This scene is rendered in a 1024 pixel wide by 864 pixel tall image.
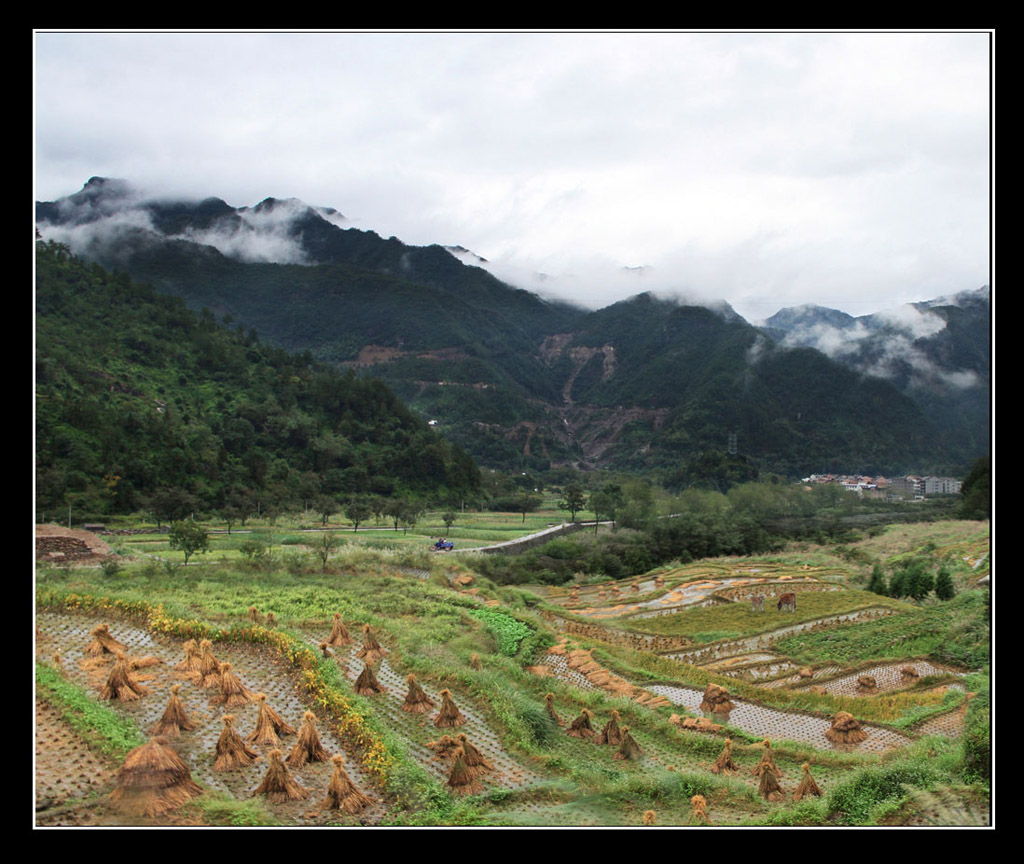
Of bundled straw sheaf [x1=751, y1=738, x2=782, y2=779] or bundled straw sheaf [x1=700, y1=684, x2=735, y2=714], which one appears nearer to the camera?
bundled straw sheaf [x1=751, y1=738, x2=782, y2=779]

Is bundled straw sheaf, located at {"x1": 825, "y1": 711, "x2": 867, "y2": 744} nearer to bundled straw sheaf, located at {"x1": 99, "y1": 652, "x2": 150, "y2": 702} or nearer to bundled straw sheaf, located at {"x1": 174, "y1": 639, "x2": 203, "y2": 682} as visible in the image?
bundled straw sheaf, located at {"x1": 174, "y1": 639, "x2": 203, "y2": 682}

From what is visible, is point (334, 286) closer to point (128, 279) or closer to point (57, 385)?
point (128, 279)

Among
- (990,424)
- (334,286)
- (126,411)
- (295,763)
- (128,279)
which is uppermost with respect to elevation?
(334,286)

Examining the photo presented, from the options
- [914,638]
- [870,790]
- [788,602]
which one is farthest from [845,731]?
[788,602]

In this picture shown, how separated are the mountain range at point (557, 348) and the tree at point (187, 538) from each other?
7011mm

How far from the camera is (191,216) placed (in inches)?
950

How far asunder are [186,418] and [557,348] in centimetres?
2071

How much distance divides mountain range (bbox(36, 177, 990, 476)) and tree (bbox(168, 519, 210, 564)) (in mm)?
7011

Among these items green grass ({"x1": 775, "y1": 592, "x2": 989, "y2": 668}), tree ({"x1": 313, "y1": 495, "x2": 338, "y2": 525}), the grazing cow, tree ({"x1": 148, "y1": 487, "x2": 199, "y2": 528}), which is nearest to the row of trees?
green grass ({"x1": 775, "y1": 592, "x2": 989, "y2": 668})

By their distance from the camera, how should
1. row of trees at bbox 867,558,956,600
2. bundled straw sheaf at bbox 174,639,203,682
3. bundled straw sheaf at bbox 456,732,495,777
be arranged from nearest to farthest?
bundled straw sheaf at bbox 456,732,495,777 → bundled straw sheaf at bbox 174,639,203,682 → row of trees at bbox 867,558,956,600

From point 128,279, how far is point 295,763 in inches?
763

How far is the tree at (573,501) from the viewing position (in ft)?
60.7

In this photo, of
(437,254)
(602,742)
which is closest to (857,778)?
(602,742)

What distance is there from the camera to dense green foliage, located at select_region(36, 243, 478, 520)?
360 inches
